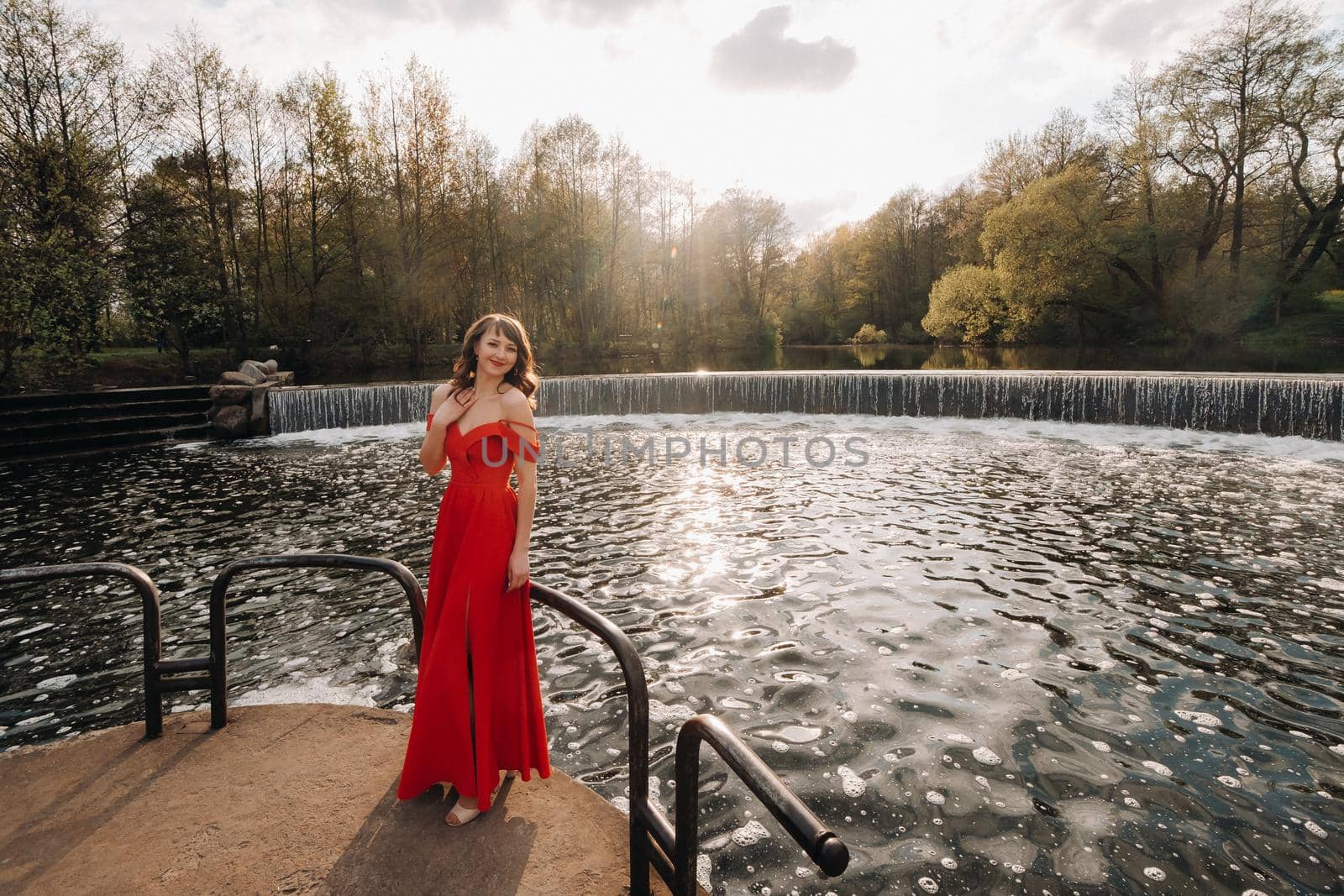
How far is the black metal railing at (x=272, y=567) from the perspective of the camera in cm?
319

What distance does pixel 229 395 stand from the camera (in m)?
18.6

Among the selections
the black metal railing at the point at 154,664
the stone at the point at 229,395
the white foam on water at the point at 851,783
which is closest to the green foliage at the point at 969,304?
the stone at the point at 229,395

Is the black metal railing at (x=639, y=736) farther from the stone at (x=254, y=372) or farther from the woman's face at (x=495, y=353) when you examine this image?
the stone at (x=254, y=372)

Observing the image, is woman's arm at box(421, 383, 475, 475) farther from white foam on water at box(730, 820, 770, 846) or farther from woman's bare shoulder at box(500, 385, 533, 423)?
white foam on water at box(730, 820, 770, 846)

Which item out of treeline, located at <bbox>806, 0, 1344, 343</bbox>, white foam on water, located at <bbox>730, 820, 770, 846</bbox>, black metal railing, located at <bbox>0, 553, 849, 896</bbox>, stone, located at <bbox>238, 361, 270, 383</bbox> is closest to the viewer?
black metal railing, located at <bbox>0, 553, 849, 896</bbox>

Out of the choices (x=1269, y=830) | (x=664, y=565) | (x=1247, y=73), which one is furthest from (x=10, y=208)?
(x=1247, y=73)

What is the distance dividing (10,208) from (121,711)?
19.4 meters

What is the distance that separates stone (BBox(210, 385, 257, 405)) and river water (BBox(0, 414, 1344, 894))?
677 centimetres

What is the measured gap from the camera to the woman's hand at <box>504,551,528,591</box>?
110 inches

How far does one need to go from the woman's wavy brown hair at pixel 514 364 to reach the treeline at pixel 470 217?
65.4 ft

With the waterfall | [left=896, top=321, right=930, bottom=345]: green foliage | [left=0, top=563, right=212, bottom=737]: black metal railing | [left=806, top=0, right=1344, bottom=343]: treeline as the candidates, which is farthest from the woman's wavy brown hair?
[left=896, top=321, right=930, bottom=345]: green foliage

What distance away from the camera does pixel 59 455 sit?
14961 mm

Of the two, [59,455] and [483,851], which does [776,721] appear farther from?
[59,455]

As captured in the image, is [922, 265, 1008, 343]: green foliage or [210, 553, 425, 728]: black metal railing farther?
[922, 265, 1008, 343]: green foliage
